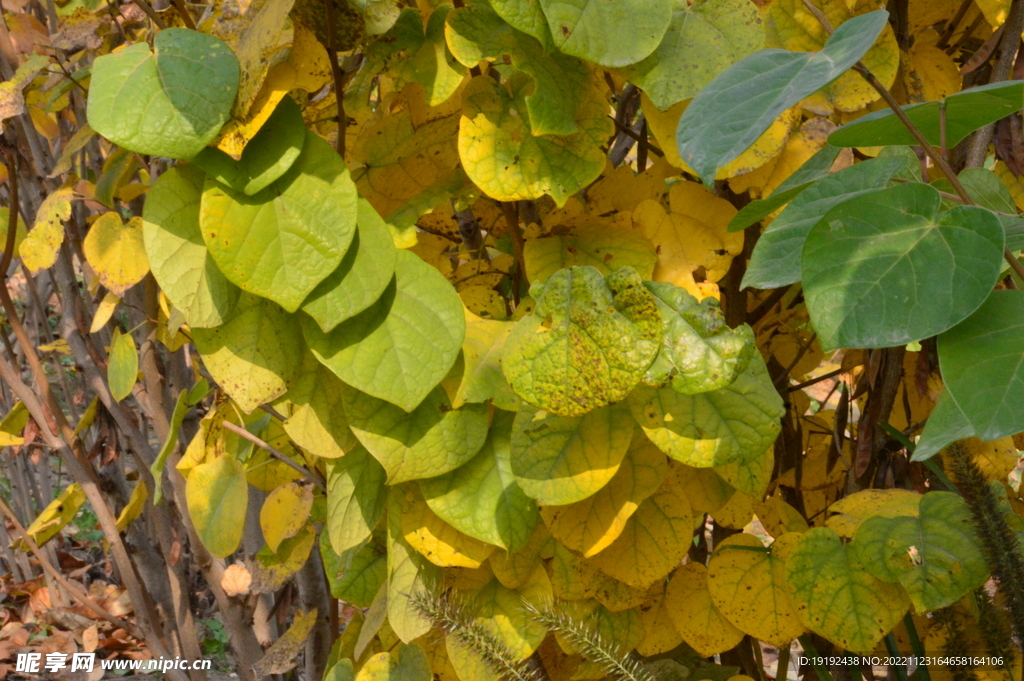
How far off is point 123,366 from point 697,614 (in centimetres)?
Result: 105

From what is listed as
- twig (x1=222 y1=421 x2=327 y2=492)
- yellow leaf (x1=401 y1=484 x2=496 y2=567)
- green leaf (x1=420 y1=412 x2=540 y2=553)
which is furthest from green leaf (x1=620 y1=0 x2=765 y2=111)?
twig (x1=222 y1=421 x2=327 y2=492)

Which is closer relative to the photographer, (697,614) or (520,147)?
(520,147)

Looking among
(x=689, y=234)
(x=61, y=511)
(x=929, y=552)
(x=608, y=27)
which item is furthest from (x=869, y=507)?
(x=61, y=511)

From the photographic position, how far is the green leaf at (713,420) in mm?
744

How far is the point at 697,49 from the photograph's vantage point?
757mm

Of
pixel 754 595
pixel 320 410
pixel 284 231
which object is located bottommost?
pixel 754 595

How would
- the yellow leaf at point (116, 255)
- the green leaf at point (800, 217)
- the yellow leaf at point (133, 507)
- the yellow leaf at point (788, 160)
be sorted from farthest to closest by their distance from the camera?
1. the yellow leaf at point (133, 507)
2. the yellow leaf at point (116, 255)
3. the yellow leaf at point (788, 160)
4. the green leaf at point (800, 217)

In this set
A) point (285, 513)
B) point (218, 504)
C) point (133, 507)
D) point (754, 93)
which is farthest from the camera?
point (133, 507)

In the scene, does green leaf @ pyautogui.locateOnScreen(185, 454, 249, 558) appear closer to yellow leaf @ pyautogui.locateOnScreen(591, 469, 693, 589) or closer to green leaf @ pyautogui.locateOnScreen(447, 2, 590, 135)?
yellow leaf @ pyautogui.locateOnScreen(591, 469, 693, 589)

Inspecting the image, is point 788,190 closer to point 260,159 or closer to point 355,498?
point 260,159

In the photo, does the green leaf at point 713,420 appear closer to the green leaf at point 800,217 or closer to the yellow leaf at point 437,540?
the green leaf at point 800,217

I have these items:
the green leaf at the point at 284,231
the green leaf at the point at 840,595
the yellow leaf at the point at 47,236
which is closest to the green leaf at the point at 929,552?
the green leaf at the point at 840,595

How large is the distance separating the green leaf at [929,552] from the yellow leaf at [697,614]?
19cm

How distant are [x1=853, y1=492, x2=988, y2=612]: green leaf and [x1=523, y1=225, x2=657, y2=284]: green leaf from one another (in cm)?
38
